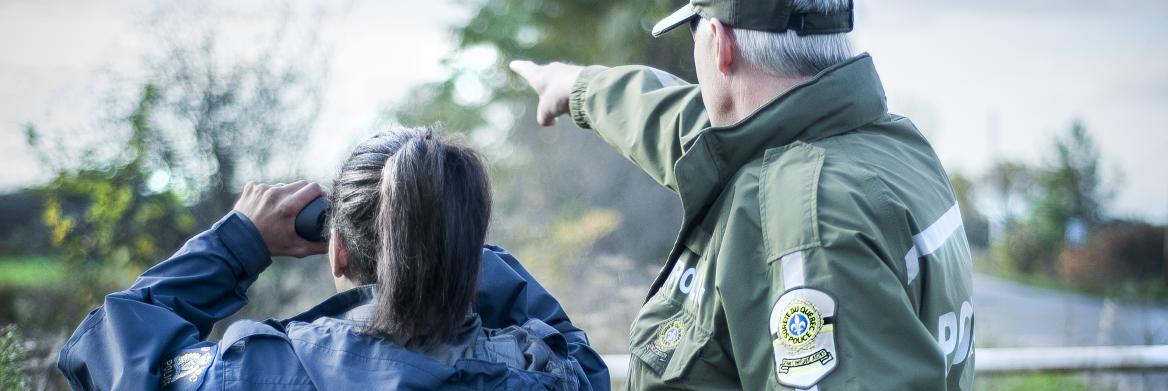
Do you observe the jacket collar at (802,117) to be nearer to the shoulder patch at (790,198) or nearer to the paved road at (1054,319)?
the shoulder patch at (790,198)

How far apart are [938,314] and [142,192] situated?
13.1 ft

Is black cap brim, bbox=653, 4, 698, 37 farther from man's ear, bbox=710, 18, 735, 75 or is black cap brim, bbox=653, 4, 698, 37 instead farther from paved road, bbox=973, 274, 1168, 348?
paved road, bbox=973, 274, 1168, 348

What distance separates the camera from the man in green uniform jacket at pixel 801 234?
1.54 m

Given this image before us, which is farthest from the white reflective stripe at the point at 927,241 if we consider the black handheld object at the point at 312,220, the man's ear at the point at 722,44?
the black handheld object at the point at 312,220

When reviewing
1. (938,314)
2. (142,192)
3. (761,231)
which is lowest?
(142,192)

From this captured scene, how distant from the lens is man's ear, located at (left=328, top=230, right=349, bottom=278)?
186 centimetres

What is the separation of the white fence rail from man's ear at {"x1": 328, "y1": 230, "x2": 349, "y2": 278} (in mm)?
4128

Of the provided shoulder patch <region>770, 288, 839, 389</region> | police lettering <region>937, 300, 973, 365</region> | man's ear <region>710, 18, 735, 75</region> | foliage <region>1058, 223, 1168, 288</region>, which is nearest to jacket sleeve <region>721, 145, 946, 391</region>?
shoulder patch <region>770, 288, 839, 389</region>

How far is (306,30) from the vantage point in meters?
4.96

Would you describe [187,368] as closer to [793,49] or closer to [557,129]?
[793,49]

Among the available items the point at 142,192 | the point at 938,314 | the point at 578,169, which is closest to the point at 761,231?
the point at 938,314

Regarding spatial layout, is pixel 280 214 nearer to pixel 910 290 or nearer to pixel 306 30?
pixel 910 290

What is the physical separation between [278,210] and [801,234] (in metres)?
1.04

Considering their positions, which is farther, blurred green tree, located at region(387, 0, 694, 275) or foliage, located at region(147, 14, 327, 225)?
blurred green tree, located at region(387, 0, 694, 275)
